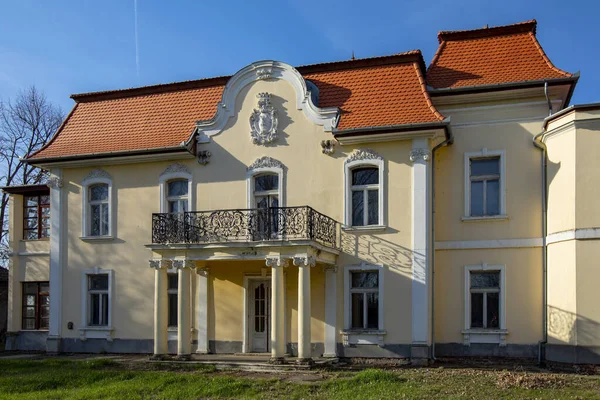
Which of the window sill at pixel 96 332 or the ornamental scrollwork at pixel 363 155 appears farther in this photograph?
the window sill at pixel 96 332

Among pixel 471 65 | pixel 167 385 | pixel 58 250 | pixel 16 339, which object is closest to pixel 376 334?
pixel 167 385

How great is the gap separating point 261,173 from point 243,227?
186cm

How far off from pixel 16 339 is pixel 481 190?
15.1 m

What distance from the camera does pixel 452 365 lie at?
15.0m

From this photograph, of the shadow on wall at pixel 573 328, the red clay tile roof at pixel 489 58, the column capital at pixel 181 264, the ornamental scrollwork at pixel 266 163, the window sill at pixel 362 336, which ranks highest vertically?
the red clay tile roof at pixel 489 58

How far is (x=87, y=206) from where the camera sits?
18781 millimetres

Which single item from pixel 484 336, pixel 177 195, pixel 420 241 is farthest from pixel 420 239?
pixel 177 195

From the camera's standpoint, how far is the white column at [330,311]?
15.9 metres

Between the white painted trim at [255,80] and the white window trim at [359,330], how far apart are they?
3575 millimetres

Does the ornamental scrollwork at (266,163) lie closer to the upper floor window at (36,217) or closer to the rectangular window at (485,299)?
the rectangular window at (485,299)

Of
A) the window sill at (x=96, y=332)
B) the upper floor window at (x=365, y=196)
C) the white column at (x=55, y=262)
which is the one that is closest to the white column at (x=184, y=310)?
the window sill at (x=96, y=332)

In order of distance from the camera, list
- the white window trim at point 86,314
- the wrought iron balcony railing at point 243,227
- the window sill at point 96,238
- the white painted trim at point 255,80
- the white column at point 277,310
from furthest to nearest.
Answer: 1. the window sill at point 96,238
2. the white window trim at point 86,314
3. the white painted trim at point 255,80
4. the wrought iron balcony railing at point 243,227
5. the white column at point 277,310

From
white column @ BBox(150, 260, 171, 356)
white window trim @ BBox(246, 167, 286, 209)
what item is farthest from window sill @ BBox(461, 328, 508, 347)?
white column @ BBox(150, 260, 171, 356)

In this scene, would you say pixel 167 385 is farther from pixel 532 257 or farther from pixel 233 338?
pixel 532 257
